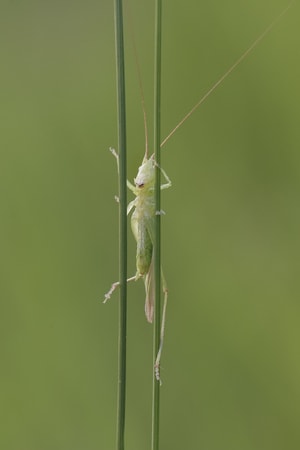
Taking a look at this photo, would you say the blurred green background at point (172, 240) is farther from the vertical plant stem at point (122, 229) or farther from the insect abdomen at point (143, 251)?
the vertical plant stem at point (122, 229)

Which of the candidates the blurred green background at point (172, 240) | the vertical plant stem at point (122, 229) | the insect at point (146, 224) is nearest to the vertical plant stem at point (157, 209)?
the vertical plant stem at point (122, 229)

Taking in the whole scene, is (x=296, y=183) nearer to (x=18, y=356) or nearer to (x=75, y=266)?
(x=75, y=266)

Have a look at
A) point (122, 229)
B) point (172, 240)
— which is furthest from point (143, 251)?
→ point (122, 229)

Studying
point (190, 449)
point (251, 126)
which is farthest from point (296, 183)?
point (190, 449)

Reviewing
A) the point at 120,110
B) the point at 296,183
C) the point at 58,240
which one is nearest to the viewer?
the point at 120,110

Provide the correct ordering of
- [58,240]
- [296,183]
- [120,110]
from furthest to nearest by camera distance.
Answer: [58,240] < [296,183] < [120,110]

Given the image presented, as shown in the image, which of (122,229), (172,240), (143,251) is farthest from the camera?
(172,240)

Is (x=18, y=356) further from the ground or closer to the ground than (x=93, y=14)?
closer to the ground

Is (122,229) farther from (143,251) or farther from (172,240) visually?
(172,240)

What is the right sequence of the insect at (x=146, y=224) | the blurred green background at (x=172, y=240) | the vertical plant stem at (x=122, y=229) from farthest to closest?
the blurred green background at (x=172, y=240), the insect at (x=146, y=224), the vertical plant stem at (x=122, y=229)
